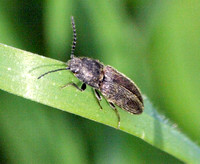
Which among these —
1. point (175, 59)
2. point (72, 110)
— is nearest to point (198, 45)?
point (175, 59)

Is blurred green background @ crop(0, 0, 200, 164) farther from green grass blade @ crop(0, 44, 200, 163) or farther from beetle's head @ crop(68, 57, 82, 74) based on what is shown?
green grass blade @ crop(0, 44, 200, 163)

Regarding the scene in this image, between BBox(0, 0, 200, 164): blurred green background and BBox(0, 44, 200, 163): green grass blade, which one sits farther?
BBox(0, 0, 200, 164): blurred green background

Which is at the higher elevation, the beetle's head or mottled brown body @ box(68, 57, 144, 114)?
the beetle's head

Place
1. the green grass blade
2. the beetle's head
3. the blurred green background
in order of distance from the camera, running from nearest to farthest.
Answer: the green grass blade, the beetle's head, the blurred green background

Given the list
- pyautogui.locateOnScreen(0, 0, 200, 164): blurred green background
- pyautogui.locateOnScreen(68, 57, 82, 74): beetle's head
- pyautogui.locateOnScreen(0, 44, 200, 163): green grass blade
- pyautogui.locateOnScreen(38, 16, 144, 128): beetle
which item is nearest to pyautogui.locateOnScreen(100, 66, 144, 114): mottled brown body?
pyautogui.locateOnScreen(38, 16, 144, 128): beetle

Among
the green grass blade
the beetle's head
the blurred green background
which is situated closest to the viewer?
the green grass blade

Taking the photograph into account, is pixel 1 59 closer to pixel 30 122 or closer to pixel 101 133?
pixel 30 122
